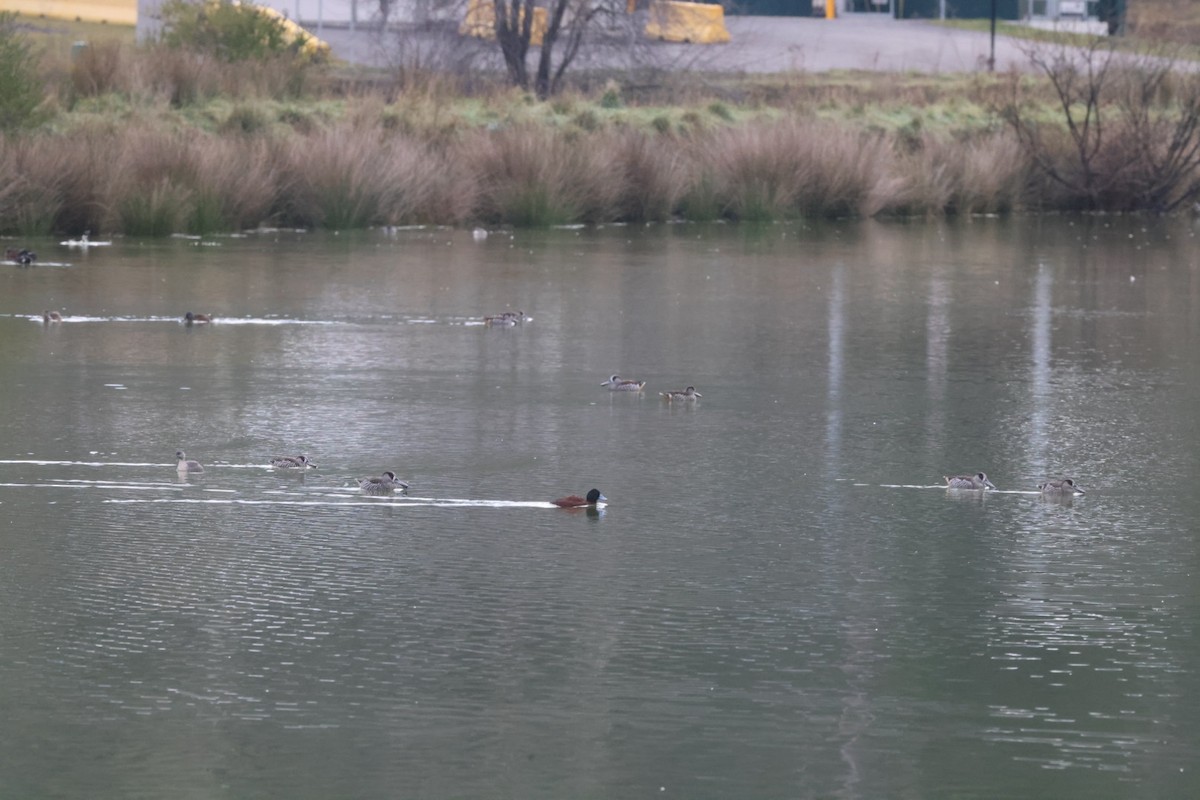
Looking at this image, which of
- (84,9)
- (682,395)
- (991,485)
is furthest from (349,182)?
(84,9)

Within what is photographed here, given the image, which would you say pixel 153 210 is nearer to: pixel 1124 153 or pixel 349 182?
pixel 349 182

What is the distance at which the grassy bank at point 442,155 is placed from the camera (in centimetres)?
2094

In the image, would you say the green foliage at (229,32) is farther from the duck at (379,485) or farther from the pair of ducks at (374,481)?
the duck at (379,485)

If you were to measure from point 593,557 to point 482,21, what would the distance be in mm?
30114

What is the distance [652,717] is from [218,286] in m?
11.1

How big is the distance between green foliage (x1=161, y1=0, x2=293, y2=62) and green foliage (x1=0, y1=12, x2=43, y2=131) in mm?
9963

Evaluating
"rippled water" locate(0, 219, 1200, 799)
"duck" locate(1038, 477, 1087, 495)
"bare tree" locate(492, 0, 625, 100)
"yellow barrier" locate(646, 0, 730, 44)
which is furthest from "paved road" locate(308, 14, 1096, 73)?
"duck" locate(1038, 477, 1087, 495)

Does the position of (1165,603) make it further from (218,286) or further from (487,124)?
(487,124)

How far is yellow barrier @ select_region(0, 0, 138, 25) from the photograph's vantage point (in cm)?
4588

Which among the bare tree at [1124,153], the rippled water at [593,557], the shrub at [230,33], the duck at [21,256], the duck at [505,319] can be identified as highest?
the shrub at [230,33]

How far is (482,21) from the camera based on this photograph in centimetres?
3669

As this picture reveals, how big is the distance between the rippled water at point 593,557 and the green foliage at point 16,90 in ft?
27.0

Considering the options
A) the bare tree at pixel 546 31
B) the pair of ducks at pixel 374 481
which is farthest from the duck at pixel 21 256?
the bare tree at pixel 546 31

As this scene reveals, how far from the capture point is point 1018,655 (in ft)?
20.8
